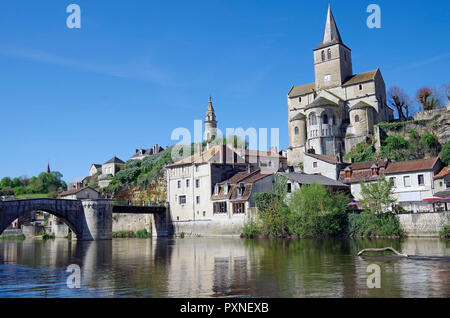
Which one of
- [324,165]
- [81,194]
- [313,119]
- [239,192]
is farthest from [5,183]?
[324,165]

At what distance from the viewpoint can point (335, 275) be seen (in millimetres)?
17516

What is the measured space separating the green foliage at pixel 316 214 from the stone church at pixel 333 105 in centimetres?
2330

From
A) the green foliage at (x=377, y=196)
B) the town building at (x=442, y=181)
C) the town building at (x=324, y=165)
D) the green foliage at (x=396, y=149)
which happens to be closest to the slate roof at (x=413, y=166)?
the town building at (x=442, y=181)

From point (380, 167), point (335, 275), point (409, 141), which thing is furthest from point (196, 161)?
point (335, 275)

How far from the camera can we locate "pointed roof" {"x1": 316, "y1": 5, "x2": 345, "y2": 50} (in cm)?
7612

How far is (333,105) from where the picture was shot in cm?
6894

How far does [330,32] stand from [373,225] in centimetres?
4759

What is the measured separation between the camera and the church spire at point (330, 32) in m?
76.2

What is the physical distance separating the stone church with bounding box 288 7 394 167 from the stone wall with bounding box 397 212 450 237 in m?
25.2

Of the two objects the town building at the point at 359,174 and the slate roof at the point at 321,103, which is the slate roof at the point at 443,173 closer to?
the town building at the point at 359,174

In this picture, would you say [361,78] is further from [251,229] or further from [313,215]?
[313,215]

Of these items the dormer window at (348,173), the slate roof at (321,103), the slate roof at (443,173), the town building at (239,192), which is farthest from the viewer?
the slate roof at (321,103)
